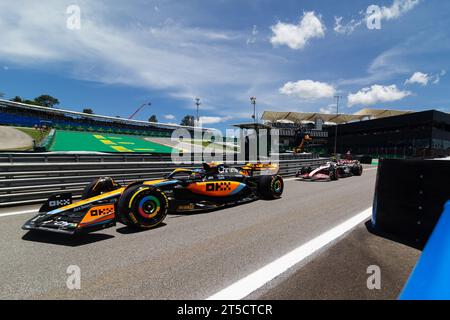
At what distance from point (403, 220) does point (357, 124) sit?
58.9m

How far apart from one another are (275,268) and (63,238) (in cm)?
307

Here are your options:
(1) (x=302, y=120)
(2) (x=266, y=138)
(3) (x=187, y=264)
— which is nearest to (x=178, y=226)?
(3) (x=187, y=264)

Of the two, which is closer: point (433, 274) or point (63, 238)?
point (433, 274)

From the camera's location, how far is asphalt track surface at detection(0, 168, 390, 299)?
2.38 metres

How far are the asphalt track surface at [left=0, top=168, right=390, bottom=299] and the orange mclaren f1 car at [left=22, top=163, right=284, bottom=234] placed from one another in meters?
0.25

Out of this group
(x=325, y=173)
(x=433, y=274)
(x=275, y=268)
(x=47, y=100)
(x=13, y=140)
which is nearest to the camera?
(x=433, y=274)

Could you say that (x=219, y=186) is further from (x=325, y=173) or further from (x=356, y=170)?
(x=356, y=170)

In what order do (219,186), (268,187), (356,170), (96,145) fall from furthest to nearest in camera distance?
(96,145)
(356,170)
(268,187)
(219,186)

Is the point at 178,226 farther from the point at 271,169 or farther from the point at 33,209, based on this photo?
the point at 271,169

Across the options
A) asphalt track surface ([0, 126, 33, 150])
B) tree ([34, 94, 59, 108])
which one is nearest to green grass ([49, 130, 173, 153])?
asphalt track surface ([0, 126, 33, 150])

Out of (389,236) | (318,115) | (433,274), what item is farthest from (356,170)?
(318,115)

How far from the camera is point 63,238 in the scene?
144 inches

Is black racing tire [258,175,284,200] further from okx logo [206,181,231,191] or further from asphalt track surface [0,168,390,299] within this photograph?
asphalt track surface [0,168,390,299]

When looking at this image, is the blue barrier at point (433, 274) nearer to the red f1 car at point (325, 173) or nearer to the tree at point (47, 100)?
the red f1 car at point (325, 173)
